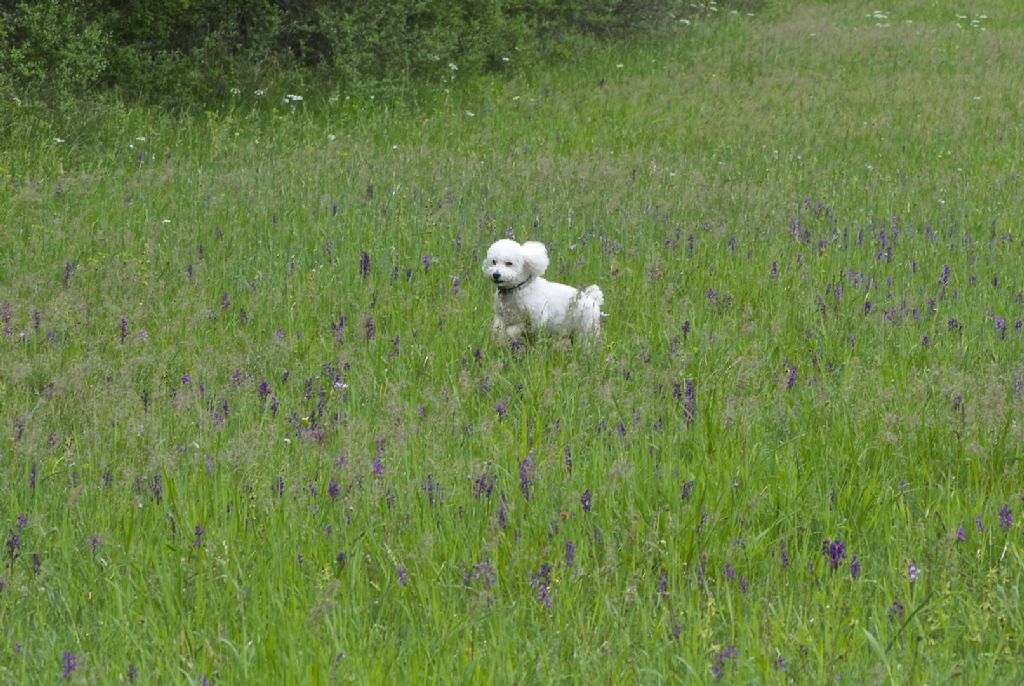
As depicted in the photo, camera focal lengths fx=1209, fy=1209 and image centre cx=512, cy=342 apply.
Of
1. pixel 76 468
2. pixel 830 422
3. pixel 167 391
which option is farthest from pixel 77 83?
pixel 830 422

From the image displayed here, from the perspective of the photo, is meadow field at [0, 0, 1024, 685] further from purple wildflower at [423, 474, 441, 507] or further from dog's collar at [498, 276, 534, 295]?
dog's collar at [498, 276, 534, 295]

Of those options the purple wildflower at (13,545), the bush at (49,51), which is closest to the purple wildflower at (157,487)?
the purple wildflower at (13,545)

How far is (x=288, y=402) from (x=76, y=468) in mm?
936

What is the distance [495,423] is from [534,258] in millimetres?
1283

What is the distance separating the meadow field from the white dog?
0.17m

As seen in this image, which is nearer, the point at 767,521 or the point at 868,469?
the point at 767,521

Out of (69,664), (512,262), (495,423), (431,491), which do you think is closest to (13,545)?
(69,664)

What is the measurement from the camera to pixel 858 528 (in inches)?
146

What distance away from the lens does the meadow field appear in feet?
9.90

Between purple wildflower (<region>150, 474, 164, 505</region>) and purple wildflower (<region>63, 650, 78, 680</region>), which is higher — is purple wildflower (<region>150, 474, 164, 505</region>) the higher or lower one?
the lower one

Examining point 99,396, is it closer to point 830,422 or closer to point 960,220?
point 830,422

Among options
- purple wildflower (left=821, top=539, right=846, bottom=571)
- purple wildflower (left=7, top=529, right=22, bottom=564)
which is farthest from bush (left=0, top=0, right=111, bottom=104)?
purple wildflower (left=821, top=539, right=846, bottom=571)

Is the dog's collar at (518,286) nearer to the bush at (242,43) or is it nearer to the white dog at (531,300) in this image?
the white dog at (531,300)

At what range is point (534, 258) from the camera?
5.60 meters
